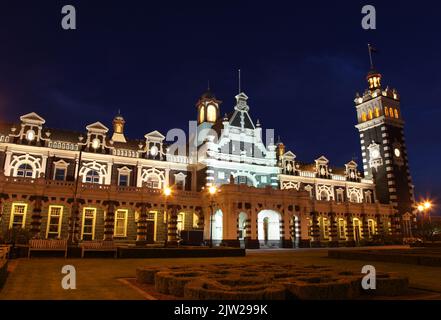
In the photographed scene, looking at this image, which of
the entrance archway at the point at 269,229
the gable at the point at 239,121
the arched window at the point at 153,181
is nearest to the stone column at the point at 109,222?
the arched window at the point at 153,181

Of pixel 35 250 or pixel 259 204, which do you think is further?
pixel 259 204

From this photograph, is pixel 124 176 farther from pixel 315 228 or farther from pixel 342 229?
pixel 342 229

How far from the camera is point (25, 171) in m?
38.6

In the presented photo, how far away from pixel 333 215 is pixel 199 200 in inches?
862

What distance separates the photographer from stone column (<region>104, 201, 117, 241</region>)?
3738 cm

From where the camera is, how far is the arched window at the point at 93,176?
41406mm

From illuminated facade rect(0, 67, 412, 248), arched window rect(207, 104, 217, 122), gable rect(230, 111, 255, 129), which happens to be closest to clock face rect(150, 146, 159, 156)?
illuminated facade rect(0, 67, 412, 248)

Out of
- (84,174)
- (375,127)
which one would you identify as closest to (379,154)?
(375,127)

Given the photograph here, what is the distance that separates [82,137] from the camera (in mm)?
42438

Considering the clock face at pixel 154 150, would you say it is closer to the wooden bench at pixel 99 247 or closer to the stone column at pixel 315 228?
the wooden bench at pixel 99 247

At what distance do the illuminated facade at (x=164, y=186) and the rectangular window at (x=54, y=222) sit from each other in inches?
3.9

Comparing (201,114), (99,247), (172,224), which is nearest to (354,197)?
(201,114)
